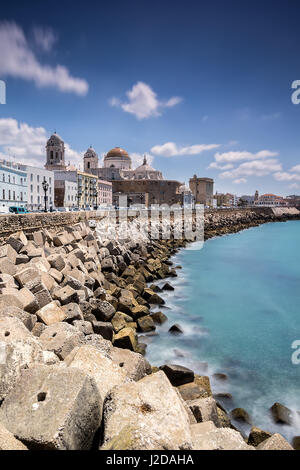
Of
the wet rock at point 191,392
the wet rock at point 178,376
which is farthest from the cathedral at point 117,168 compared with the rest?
the wet rock at point 191,392

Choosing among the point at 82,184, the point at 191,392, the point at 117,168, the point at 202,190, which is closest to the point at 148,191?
the point at 117,168

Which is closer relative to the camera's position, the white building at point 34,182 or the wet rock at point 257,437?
the wet rock at point 257,437

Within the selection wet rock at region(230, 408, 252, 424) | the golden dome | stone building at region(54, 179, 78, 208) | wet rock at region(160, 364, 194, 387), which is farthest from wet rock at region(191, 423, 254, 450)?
the golden dome

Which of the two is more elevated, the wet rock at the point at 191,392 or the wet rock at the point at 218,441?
the wet rock at the point at 218,441

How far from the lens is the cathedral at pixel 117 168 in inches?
2926

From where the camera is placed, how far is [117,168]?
246 ft

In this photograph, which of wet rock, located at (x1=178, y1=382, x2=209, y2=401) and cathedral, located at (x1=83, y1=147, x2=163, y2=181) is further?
cathedral, located at (x1=83, y1=147, x2=163, y2=181)

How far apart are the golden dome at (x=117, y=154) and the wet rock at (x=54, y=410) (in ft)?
263

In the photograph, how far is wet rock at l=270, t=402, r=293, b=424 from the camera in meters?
5.79

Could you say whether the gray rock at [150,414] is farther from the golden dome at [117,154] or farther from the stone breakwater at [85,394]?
the golden dome at [117,154]

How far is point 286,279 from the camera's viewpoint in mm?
18984

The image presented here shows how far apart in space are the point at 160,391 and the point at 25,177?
122 ft

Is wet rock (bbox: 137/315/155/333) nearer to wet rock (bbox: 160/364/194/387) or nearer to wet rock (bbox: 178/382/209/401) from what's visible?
wet rock (bbox: 160/364/194/387)
